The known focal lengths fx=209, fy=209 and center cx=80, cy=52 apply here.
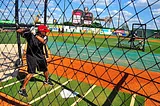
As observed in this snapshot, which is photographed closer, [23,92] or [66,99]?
[66,99]

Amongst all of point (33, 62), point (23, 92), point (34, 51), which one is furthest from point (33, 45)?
point (23, 92)

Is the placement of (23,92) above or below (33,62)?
below

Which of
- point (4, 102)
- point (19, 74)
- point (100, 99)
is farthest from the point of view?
point (19, 74)

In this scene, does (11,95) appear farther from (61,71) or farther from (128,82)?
(128,82)

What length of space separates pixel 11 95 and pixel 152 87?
4173 mm

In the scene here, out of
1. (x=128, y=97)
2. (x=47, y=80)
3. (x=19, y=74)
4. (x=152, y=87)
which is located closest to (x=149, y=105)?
(x=128, y=97)

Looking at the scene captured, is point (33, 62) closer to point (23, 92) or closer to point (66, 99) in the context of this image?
point (23, 92)

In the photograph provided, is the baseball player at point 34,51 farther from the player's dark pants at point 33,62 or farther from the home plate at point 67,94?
the home plate at point 67,94

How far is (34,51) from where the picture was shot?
5539 millimetres

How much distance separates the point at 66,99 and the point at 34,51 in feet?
5.26

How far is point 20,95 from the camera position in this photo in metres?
5.12

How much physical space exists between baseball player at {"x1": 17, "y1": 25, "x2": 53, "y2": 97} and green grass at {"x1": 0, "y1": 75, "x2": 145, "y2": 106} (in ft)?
0.78

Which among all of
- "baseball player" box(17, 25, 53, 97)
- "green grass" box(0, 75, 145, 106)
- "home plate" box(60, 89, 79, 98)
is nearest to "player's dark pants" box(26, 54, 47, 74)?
"baseball player" box(17, 25, 53, 97)

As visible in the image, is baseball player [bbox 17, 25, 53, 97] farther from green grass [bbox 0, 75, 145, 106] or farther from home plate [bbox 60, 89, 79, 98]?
home plate [bbox 60, 89, 79, 98]
